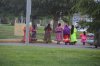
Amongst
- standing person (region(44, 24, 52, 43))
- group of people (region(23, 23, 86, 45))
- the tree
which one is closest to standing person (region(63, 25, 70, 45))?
group of people (region(23, 23, 86, 45))

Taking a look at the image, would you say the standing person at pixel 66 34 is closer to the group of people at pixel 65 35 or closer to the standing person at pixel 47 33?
the group of people at pixel 65 35

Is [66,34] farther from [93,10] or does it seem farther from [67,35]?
[93,10]

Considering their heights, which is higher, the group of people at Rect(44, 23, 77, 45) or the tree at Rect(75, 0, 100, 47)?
the tree at Rect(75, 0, 100, 47)

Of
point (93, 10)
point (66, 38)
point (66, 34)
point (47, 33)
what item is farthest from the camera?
point (47, 33)

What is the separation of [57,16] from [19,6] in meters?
5.74

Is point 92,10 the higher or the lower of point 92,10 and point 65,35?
the higher

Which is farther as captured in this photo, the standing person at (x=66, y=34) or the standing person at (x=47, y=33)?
the standing person at (x=47, y=33)

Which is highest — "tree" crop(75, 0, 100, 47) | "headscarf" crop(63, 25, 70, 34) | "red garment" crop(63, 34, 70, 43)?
"tree" crop(75, 0, 100, 47)

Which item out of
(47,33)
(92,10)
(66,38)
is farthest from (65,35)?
(92,10)

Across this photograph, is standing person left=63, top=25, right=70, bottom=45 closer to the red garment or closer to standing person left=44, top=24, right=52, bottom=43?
the red garment

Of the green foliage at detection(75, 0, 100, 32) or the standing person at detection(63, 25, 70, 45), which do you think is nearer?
the green foliage at detection(75, 0, 100, 32)

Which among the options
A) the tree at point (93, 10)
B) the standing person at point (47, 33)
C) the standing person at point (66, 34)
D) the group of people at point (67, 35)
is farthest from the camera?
the standing person at point (47, 33)

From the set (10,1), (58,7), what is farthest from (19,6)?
(58,7)

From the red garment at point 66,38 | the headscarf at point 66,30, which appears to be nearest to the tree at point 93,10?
the red garment at point 66,38
